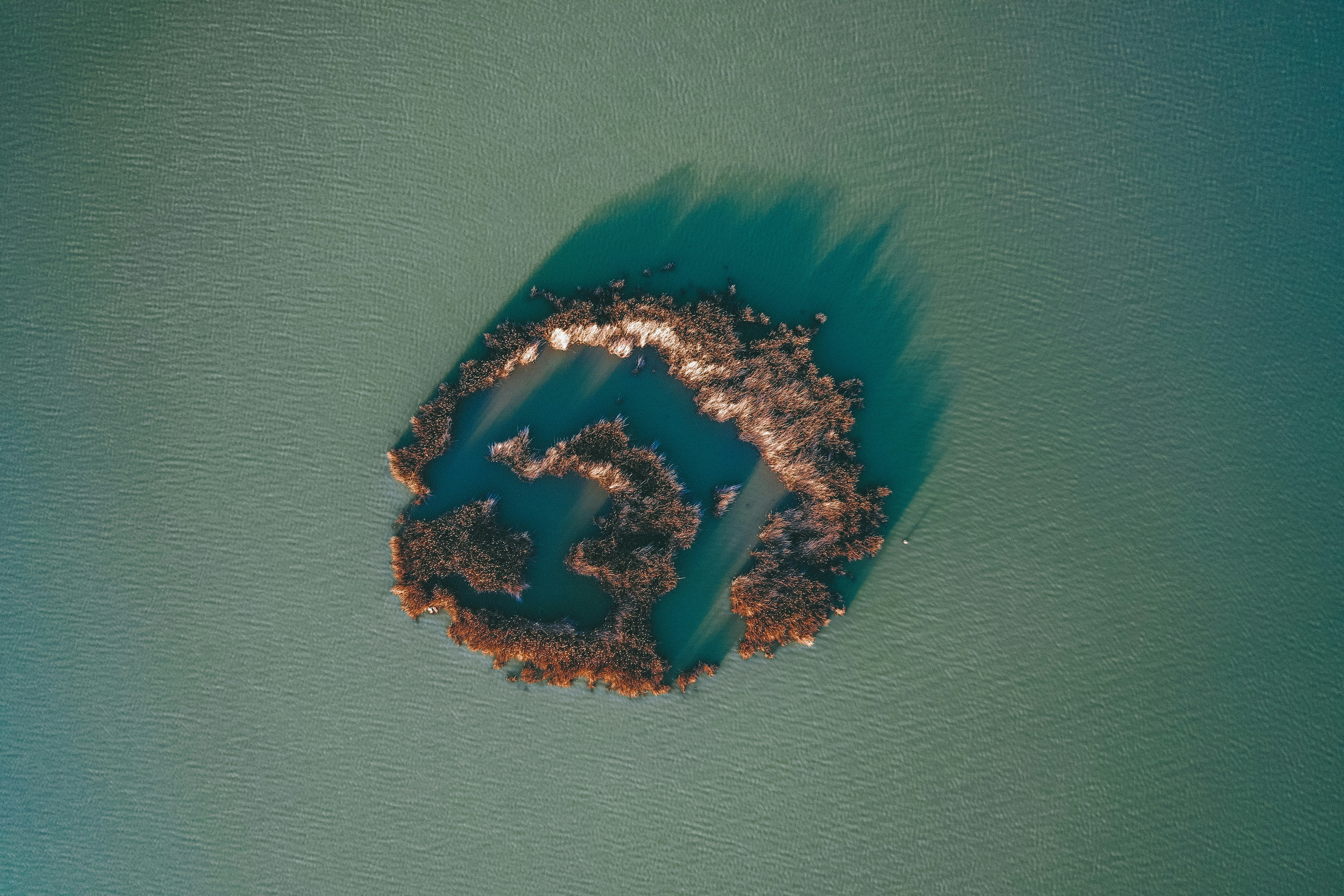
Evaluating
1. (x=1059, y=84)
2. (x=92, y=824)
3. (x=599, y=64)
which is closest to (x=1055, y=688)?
(x=1059, y=84)

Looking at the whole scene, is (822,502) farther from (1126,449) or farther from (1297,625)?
(1297,625)

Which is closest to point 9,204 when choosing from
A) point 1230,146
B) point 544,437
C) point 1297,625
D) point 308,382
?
point 308,382

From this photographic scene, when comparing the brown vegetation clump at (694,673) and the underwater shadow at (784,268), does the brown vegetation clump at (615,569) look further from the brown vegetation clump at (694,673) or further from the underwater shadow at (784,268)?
the underwater shadow at (784,268)

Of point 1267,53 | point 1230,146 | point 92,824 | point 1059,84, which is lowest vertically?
point 92,824

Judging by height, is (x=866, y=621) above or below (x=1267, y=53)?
below

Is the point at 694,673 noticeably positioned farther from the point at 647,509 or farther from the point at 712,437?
the point at 712,437
